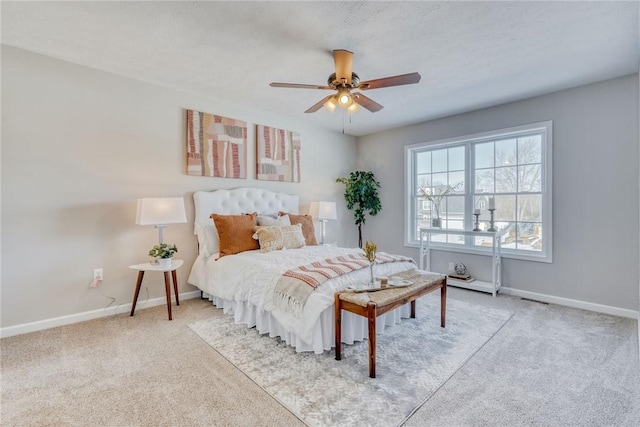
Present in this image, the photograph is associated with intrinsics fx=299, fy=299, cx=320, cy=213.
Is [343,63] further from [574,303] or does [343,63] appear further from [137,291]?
[574,303]

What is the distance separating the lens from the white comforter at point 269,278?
7.24ft

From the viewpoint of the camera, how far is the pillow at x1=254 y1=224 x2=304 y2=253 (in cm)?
343

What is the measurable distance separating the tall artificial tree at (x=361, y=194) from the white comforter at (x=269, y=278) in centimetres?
190

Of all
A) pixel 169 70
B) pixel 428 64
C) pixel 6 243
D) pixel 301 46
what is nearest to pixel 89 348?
pixel 6 243

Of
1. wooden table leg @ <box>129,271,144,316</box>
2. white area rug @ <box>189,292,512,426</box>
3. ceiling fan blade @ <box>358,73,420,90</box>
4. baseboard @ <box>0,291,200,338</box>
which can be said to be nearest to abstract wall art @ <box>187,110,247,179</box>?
wooden table leg @ <box>129,271,144,316</box>

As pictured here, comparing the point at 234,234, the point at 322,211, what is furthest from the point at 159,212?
the point at 322,211

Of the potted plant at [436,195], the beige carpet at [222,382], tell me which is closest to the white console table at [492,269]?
the potted plant at [436,195]

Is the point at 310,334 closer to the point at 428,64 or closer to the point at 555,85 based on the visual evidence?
the point at 428,64

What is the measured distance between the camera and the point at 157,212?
3.01m

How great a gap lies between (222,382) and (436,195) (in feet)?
13.3

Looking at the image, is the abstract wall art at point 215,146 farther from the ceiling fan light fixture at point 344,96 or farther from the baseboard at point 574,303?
the baseboard at point 574,303

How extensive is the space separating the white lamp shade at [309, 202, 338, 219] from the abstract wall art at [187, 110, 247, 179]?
3.86 ft

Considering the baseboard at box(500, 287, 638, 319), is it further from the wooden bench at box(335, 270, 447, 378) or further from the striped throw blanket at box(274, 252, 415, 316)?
the striped throw blanket at box(274, 252, 415, 316)

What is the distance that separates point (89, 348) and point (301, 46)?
3.03 meters
